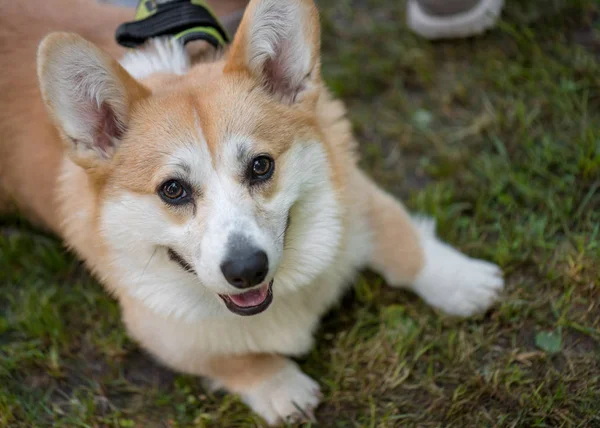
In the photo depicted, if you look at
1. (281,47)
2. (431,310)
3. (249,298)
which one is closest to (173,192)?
(249,298)

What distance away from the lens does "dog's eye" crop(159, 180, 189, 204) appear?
7.80 feet

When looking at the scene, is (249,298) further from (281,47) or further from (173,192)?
(281,47)

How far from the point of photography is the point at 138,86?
8.04 feet

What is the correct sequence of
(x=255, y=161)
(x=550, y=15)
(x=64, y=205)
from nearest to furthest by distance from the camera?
1. (x=255, y=161)
2. (x=64, y=205)
3. (x=550, y=15)

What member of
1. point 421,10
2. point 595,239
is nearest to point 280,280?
point 595,239

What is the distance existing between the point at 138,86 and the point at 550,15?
261cm

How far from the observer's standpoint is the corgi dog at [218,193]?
7.72 feet

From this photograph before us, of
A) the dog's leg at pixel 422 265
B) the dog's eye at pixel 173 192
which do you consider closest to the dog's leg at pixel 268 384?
the dog's leg at pixel 422 265

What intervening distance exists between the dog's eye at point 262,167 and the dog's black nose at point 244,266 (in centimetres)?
32

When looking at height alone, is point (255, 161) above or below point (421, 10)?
above

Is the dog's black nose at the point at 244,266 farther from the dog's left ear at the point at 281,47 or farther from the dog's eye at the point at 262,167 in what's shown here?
the dog's left ear at the point at 281,47

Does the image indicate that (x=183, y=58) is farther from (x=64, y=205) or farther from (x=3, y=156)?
(x=3, y=156)

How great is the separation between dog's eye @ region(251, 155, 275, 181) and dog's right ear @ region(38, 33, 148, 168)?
19.5 inches

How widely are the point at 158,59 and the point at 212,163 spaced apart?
2.33 feet
